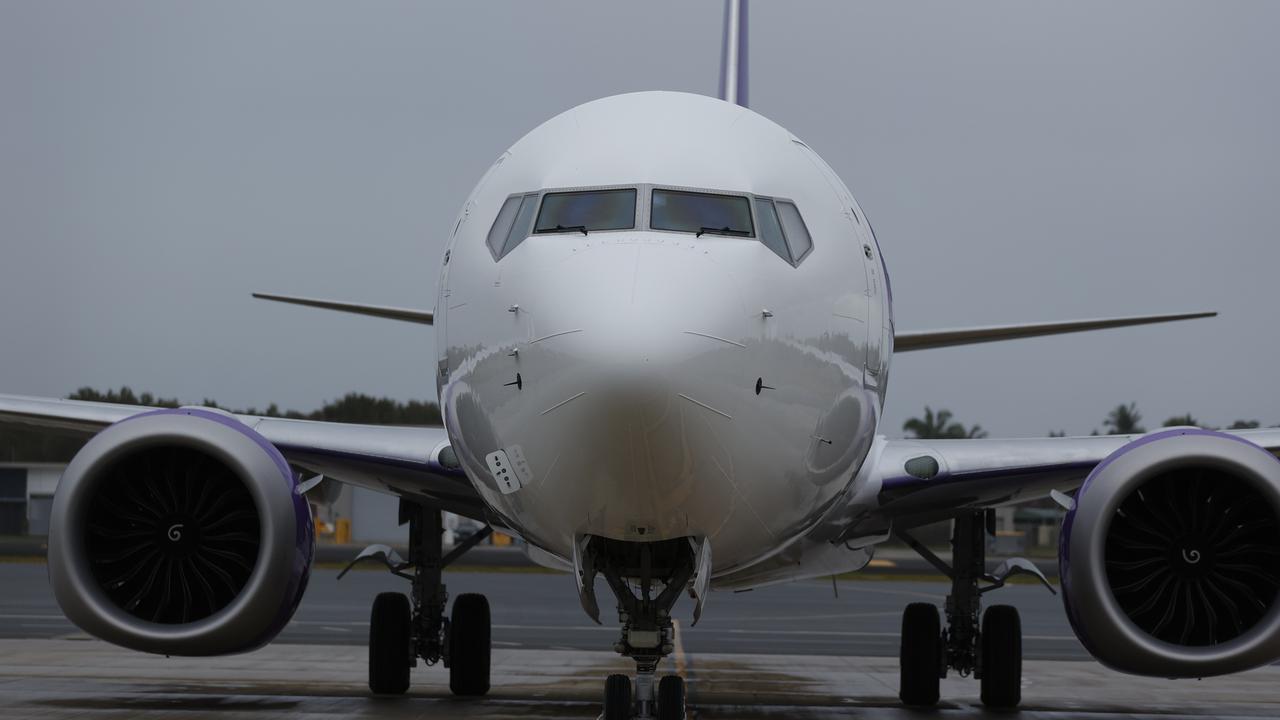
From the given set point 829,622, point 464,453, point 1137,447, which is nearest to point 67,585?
point 464,453

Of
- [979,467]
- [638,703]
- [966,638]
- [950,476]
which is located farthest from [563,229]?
[966,638]

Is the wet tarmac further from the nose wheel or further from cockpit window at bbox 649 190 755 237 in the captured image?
cockpit window at bbox 649 190 755 237

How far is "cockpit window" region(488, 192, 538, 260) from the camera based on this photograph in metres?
7.87

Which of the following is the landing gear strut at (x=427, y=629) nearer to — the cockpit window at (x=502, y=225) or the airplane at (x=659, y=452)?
the airplane at (x=659, y=452)

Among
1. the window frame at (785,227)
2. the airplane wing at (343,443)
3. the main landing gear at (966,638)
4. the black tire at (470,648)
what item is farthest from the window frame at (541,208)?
the main landing gear at (966,638)

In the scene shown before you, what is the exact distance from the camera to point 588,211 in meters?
7.79

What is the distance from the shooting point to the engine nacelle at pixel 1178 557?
9.30m

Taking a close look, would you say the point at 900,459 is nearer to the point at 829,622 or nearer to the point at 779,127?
the point at 779,127

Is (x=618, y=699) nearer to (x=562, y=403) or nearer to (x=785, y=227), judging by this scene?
(x=562, y=403)

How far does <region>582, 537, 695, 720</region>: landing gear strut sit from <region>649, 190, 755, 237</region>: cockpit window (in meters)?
1.57

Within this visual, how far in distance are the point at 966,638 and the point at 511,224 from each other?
7.46 m

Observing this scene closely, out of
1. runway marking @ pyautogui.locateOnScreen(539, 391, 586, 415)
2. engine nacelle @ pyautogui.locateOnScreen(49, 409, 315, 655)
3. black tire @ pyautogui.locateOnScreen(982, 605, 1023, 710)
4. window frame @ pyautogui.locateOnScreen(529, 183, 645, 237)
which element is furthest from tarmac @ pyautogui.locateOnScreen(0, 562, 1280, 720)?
runway marking @ pyautogui.locateOnScreen(539, 391, 586, 415)

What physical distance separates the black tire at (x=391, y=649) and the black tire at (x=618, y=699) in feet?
17.2

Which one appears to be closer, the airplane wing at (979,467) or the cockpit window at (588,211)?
the cockpit window at (588,211)
